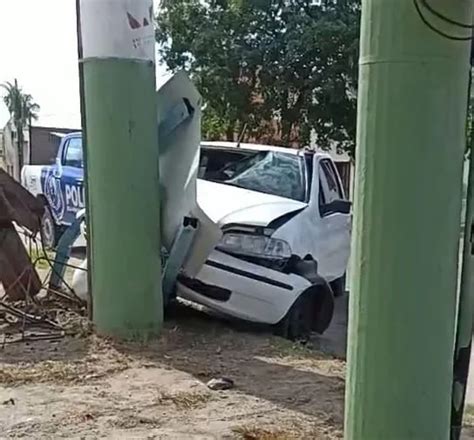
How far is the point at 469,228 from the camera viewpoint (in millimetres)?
2957

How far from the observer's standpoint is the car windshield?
821 centimetres

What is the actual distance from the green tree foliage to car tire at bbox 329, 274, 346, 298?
6835 millimetres

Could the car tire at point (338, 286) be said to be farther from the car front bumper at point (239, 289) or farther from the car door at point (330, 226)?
the car front bumper at point (239, 289)

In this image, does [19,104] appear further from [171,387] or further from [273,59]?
[171,387]

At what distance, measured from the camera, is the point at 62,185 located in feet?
46.0

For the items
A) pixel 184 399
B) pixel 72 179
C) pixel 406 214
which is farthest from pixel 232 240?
pixel 72 179

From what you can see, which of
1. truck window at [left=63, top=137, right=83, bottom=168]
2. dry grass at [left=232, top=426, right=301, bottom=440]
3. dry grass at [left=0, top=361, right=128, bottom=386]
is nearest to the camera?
dry grass at [left=232, top=426, right=301, bottom=440]

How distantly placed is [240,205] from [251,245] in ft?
1.89

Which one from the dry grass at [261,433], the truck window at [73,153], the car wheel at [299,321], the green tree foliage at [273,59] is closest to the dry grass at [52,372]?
the dry grass at [261,433]

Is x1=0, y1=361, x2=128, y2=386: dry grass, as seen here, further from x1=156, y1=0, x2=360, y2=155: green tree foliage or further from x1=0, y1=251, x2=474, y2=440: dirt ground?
x1=156, y1=0, x2=360, y2=155: green tree foliage

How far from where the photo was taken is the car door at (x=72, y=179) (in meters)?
13.4

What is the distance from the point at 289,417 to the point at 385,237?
6.78 ft

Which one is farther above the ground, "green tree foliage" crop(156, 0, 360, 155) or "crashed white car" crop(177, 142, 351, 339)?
"green tree foliage" crop(156, 0, 360, 155)

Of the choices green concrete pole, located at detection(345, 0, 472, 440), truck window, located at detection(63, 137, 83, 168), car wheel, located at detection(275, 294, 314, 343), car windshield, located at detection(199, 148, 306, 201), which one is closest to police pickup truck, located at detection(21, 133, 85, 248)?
A: truck window, located at detection(63, 137, 83, 168)
